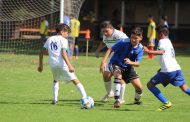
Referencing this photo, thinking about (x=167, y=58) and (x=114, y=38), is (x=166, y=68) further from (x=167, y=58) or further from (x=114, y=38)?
(x=114, y=38)

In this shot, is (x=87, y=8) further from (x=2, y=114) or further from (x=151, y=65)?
(x=2, y=114)

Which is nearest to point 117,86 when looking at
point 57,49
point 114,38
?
point 57,49

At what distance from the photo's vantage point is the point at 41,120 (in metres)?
10.2

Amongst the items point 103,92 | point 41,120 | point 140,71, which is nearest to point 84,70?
point 140,71

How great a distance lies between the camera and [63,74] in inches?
490

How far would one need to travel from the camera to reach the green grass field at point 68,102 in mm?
10672

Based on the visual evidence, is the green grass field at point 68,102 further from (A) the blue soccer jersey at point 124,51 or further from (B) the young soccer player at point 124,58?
(A) the blue soccer jersey at point 124,51

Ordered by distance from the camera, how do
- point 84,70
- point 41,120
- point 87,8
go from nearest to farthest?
point 41,120 < point 84,70 < point 87,8

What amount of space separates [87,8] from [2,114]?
106ft

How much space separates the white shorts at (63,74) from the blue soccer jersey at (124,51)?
931 mm

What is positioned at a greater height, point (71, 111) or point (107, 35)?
point (107, 35)

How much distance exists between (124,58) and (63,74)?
4.19ft

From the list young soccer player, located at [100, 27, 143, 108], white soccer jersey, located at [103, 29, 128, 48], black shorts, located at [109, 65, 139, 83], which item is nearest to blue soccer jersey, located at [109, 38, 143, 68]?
young soccer player, located at [100, 27, 143, 108]

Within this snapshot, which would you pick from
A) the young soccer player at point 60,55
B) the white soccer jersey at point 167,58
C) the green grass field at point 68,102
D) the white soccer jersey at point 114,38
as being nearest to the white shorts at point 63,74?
the young soccer player at point 60,55
